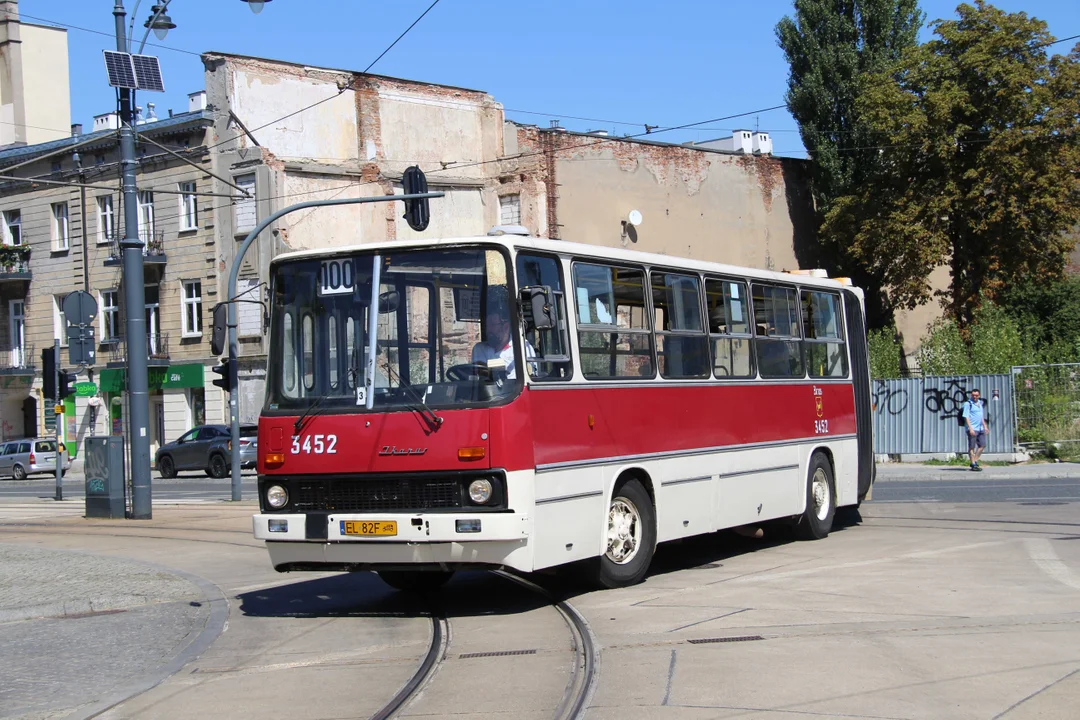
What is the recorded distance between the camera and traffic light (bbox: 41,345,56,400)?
28500mm

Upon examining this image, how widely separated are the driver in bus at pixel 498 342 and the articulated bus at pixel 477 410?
0.01 meters

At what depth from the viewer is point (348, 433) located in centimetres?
1034

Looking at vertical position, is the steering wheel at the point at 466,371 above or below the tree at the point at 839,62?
below

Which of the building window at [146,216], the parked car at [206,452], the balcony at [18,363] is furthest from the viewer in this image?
the balcony at [18,363]

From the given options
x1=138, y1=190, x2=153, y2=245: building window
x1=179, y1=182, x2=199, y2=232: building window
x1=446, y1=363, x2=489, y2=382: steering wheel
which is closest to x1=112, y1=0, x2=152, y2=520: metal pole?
x1=446, y1=363, x2=489, y2=382: steering wheel

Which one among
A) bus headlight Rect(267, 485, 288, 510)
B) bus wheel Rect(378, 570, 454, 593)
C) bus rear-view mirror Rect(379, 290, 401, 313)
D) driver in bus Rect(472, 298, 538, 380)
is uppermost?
bus rear-view mirror Rect(379, 290, 401, 313)

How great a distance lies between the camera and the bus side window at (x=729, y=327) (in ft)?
43.4

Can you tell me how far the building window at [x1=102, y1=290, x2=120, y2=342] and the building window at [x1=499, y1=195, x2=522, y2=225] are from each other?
15.0 meters

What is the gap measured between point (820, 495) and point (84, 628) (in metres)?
8.48

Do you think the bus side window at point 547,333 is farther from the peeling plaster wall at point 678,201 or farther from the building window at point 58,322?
the building window at point 58,322

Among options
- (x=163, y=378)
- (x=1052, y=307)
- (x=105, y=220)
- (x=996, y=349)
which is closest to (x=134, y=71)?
(x=996, y=349)

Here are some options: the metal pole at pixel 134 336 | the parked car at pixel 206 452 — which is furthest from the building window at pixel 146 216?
the metal pole at pixel 134 336

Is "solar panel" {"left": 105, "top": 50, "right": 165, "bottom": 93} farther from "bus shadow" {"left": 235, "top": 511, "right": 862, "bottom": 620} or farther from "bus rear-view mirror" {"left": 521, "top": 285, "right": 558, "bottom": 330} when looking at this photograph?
"bus rear-view mirror" {"left": 521, "top": 285, "right": 558, "bottom": 330}

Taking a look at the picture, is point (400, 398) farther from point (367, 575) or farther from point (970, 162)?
point (970, 162)
